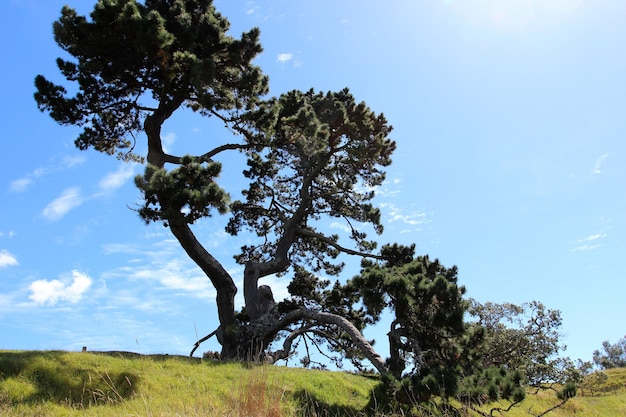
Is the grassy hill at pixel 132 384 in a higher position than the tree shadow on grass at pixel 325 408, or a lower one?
higher

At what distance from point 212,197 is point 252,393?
6994 mm

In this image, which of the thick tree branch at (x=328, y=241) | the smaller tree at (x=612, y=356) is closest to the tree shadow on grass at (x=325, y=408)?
the thick tree branch at (x=328, y=241)

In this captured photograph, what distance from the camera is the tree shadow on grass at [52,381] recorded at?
788 cm

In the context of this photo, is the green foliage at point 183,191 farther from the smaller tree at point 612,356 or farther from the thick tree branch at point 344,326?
the smaller tree at point 612,356

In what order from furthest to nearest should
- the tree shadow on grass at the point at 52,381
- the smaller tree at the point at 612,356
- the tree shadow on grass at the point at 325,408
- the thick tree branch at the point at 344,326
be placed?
the smaller tree at the point at 612,356
the thick tree branch at the point at 344,326
the tree shadow on grass at the point at 325,408
the tree shadow on grass at the point at 52,381

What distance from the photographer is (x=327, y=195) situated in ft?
55.6

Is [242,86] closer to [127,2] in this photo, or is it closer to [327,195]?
[127,2]

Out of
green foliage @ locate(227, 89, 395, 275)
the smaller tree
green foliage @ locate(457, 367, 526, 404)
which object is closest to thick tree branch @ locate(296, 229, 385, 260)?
green foliage @ locate(227, 89, 395, 275)

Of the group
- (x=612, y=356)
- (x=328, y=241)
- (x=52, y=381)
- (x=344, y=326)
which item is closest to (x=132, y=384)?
(x=52, y=381)

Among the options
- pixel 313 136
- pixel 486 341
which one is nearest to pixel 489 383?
pixel 486 341

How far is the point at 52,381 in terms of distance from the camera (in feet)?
27.9

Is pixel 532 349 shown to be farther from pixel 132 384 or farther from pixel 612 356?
pixel 612 356

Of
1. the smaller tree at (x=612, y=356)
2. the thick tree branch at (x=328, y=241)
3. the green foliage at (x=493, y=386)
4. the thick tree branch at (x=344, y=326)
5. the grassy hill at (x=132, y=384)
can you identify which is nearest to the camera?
the grassy hill at (x=132, y=384)

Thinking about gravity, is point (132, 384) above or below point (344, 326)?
below
